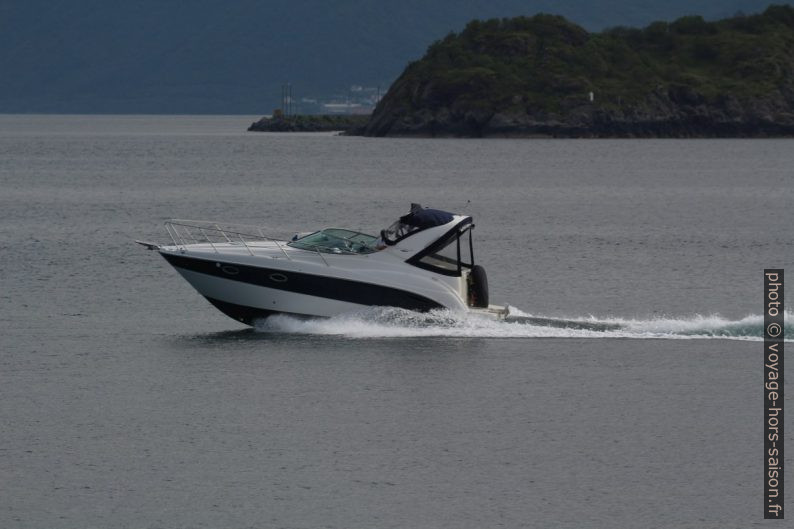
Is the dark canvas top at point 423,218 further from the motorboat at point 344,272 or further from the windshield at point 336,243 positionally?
the windshield at point 336,243

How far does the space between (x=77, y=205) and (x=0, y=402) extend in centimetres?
5385

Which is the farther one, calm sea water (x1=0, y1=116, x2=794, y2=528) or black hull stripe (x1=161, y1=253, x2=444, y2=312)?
black hull stripe (x1=161, y1=253, x2=444, y2=312)

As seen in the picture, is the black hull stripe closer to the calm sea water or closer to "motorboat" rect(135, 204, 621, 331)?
"motorboat" rect(135, 204, 621, 331)

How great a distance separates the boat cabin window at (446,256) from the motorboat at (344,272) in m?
0.02

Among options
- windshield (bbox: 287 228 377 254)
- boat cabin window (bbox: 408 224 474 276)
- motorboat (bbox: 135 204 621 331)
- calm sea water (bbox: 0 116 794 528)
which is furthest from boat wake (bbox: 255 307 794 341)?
windshield (bbox: 287 228 377 254)

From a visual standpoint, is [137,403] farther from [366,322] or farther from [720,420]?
[720,420]

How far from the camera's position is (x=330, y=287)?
32062 millimetres

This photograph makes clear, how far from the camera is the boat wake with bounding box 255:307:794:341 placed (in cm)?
3222

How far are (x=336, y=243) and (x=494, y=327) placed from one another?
4094 millimetres

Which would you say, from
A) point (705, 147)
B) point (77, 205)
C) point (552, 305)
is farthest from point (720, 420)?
point (705, 147)

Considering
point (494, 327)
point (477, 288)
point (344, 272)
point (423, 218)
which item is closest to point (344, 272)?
point (344, 272)

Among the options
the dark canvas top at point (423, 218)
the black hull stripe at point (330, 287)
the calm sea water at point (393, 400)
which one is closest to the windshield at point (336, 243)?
the black hull stripe at point (330, 287)

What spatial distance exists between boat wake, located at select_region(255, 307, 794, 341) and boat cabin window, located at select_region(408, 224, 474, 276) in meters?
1.01

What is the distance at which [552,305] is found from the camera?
38656mm
